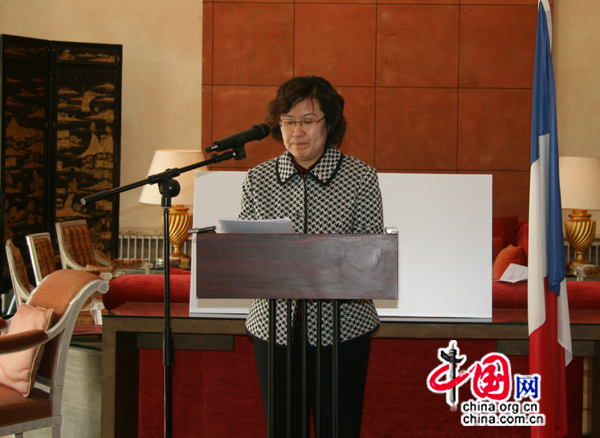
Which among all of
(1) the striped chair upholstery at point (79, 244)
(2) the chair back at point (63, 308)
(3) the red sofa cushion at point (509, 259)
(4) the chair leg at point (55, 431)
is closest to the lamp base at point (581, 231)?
(3) the red sofa cushion at point (509, 259)

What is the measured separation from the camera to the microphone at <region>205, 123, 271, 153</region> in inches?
62.5

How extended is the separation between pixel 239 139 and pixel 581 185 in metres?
3.65

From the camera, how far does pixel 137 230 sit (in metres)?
6.16

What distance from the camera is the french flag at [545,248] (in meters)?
1.89

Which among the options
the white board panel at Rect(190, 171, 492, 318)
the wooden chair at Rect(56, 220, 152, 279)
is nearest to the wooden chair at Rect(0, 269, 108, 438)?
the white board panel at Rect(190, 171, 492, 318)

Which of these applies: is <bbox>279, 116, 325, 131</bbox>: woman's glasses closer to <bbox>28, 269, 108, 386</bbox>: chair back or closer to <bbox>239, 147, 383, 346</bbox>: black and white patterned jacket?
<bbox>239, 147, 383, 346</bbox>: black and white patterned jacket

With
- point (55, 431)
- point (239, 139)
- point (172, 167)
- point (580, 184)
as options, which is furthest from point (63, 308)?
point (580, 184)

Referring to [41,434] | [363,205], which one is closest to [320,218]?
[363,205]

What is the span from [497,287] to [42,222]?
4.78 metres

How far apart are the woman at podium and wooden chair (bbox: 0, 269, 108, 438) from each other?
2.52 feet

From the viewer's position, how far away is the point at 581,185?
4512 mm

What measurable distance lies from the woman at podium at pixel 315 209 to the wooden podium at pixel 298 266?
334mm

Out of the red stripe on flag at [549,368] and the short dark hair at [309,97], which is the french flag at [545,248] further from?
the short dark hair at [309,97]

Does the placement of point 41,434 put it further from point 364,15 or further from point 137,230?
point 364,15
